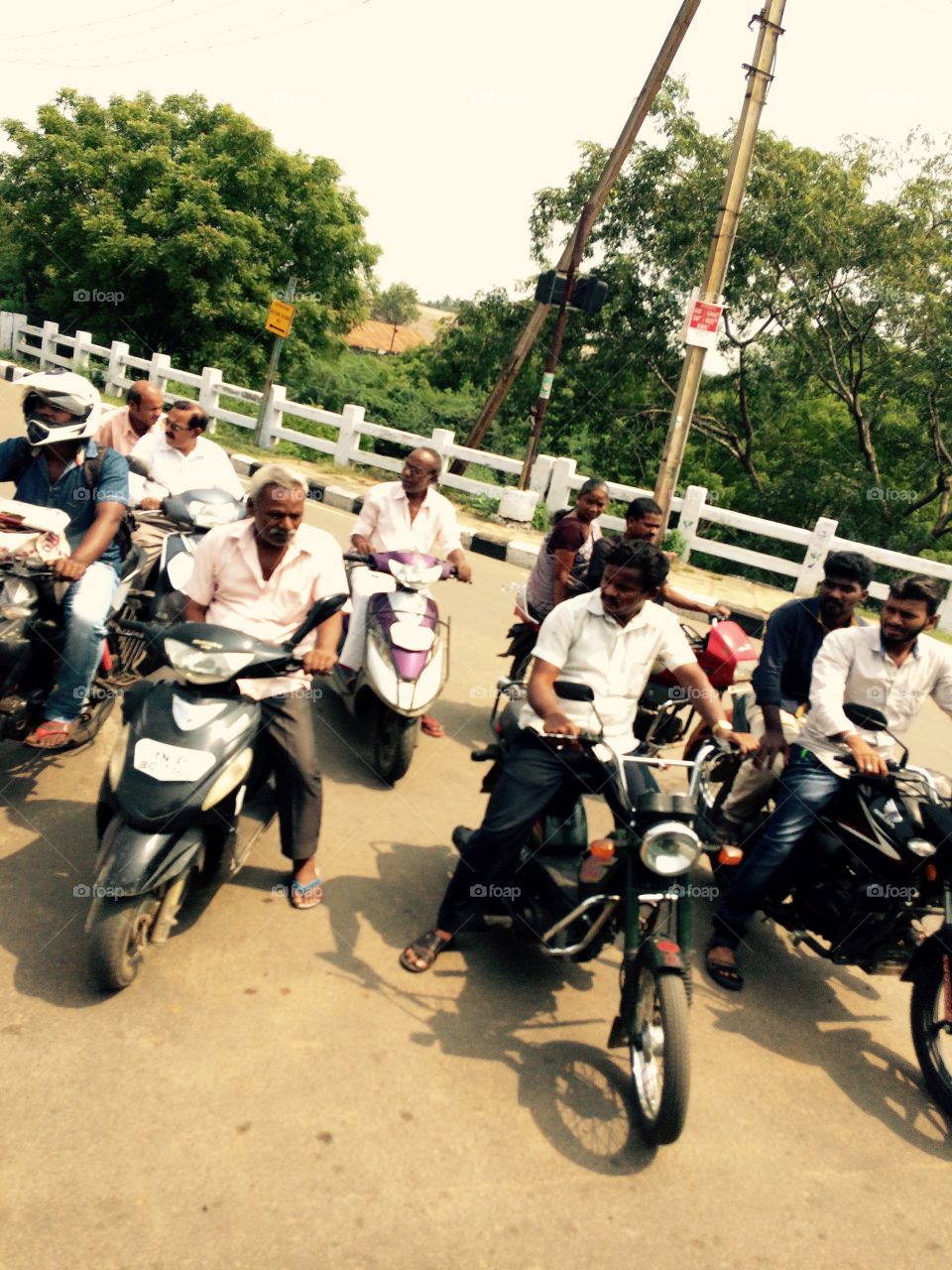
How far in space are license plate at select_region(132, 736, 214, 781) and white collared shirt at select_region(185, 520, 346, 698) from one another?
65cm

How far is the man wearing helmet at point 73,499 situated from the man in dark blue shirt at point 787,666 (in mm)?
2869

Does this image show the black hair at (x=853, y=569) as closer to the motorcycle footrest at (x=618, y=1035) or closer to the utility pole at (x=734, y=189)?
the motorcycle footrest at (x=618, y=1035)

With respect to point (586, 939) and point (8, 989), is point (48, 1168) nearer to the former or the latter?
point (8, 989)

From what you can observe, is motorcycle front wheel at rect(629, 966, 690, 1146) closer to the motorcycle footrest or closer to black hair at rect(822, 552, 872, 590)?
the motorcycle footrest

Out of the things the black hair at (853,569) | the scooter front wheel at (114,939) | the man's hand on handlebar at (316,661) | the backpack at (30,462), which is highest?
the black hair at (853,569)

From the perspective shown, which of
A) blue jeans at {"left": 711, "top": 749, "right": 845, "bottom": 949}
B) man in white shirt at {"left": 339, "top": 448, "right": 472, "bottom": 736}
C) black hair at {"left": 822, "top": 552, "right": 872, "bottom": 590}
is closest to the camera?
blue jeans at {"left": 711, "top": 749, "right": 845, "bottom": 949}

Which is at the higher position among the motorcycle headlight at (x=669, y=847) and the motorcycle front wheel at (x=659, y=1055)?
the motorcycle headlight at (x=669, y=847)

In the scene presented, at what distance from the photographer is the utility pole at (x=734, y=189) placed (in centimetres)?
1051

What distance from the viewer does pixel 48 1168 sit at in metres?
2.49

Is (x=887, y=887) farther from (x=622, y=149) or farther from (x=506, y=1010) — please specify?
(x=622, y=149)

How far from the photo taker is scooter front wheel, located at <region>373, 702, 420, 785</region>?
510 centimetres

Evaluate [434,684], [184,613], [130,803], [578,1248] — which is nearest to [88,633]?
[184,613]

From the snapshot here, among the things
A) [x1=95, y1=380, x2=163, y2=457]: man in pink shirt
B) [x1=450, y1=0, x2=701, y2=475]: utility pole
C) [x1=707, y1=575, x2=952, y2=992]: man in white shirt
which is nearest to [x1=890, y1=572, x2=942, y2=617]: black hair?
[x1=707, y1=575, x2=952, y2=992]: man in white shirt

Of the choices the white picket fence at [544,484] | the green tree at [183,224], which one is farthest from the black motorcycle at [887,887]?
the green tree at [183,224]
